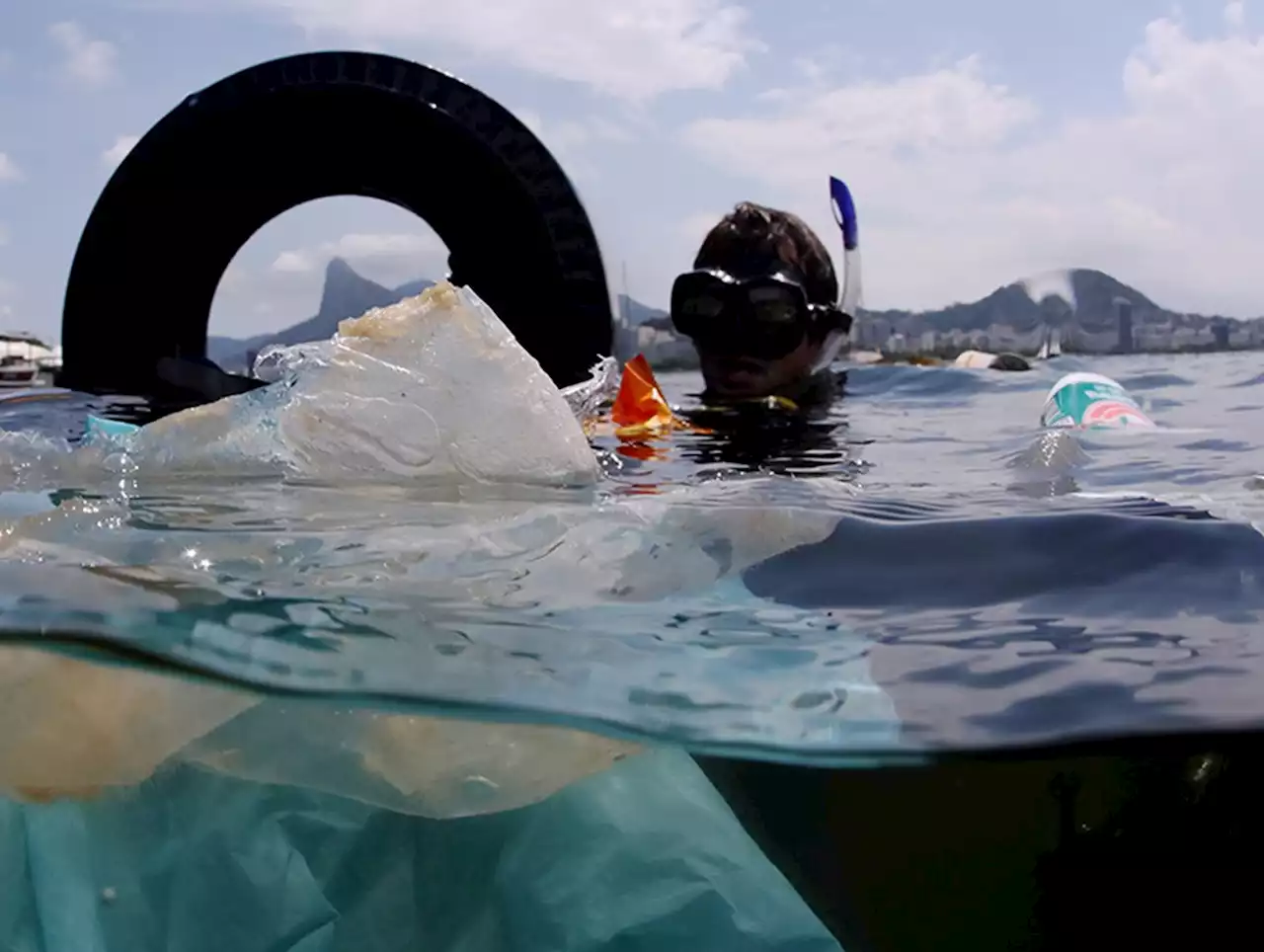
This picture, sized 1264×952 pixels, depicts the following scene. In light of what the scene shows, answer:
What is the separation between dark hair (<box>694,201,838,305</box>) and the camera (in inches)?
208

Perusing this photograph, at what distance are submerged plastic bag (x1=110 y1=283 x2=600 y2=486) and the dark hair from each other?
2883 millimetres

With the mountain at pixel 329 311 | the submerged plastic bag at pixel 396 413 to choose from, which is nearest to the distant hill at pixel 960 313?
the mountain at pixel 329 311

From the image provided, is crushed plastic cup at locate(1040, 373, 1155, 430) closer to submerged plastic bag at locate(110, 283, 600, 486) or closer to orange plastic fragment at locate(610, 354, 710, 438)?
orange plastic fragment at locate(610, 354, 710, 438)

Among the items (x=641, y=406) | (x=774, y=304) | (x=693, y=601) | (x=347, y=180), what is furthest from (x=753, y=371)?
(x=693, y=601)

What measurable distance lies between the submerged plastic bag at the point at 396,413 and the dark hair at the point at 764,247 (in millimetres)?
2883

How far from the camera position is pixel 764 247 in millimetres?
5336

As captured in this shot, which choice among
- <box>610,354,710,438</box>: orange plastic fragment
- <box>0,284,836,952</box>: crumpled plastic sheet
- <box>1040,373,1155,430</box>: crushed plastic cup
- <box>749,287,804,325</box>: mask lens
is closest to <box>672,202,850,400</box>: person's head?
<box>749,287,804,325</box>: mask lens

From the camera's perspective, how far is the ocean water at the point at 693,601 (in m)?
1.27

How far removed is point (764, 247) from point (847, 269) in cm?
52

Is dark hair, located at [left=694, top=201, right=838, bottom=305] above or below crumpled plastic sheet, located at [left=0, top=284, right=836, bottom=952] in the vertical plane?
above

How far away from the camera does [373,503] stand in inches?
83.7

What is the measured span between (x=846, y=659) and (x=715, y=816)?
0.26 meters

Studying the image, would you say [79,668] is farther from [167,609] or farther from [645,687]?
[645,687]

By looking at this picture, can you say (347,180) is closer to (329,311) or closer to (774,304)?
(329,311)
